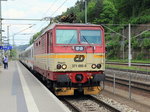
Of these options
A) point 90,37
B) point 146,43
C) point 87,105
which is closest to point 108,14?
point 146,43

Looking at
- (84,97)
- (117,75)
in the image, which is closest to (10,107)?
(84,97)

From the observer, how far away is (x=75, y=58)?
1398 cm

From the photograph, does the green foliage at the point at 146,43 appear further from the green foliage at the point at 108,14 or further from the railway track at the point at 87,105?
the railway track at the point at 87,105

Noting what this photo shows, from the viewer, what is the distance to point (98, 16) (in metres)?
109

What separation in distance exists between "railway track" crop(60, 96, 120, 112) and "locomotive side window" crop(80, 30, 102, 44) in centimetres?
248

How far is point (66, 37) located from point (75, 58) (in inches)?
38.5

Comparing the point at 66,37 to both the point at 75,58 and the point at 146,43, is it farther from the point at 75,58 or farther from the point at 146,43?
the point at 146,43

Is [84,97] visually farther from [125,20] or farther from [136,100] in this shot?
[125,20]

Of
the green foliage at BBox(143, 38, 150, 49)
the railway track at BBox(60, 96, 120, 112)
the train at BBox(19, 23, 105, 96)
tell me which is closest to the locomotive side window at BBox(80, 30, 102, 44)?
the train at BBox(19, 23, 105, 96)

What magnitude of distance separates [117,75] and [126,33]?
4905 centimetres

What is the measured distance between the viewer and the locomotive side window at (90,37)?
47.1 ft

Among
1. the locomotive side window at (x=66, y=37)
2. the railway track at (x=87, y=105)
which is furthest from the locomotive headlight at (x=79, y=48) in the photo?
the railway track at (x=87, y=105)

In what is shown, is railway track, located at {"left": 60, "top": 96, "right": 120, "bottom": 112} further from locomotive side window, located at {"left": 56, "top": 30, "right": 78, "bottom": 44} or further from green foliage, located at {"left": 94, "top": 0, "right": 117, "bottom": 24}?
green foliage, located at {"left": 94, "top": 0, "right": 117, "bottom": 24}

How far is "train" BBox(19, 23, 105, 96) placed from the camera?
13820 mm
